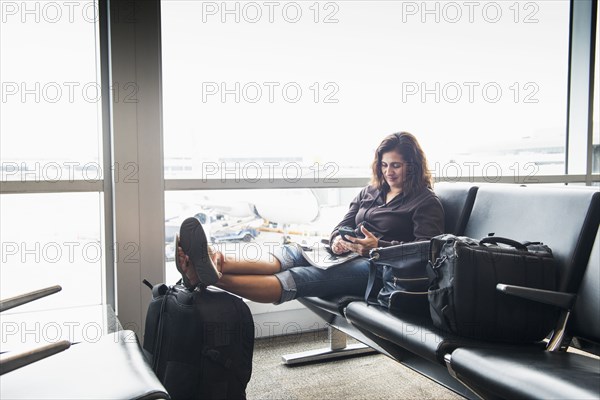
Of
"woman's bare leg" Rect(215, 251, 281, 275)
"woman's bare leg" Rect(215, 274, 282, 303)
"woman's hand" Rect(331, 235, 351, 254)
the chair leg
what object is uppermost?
"woman's hand" Rect(331, 235, 351, 254)

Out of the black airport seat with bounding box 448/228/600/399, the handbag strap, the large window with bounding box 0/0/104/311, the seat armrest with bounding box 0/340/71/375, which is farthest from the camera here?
the large window with bounding box 0/0/104/311

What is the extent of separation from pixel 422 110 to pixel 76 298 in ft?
7.54

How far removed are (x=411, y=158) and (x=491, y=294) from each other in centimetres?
95

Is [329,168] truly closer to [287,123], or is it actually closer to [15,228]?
[287,123]

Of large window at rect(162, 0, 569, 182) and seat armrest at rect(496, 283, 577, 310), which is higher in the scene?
large window at rect(162, 0, 569, 182)

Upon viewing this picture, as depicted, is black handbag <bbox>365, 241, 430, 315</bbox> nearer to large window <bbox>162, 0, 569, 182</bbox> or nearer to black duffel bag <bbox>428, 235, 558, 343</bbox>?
black duffel bag <bbox>428, 235, 558, 343</bbox>

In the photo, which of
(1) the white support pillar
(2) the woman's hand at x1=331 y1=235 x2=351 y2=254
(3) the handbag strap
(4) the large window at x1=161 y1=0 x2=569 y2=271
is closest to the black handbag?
(3) the handbag strap

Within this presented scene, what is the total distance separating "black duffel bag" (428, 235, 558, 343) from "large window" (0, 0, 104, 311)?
1.73m

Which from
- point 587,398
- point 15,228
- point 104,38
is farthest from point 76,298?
point 587,398

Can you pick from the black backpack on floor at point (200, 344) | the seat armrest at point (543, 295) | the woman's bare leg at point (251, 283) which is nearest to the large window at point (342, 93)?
the woman's bare leg at point (251, 283)

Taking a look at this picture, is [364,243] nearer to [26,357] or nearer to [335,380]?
[335,380]

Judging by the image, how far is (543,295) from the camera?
173 centimetres

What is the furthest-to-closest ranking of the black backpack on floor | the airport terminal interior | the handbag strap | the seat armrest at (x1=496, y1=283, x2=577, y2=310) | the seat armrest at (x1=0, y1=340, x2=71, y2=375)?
the handbag strap, the black backpack on floor, the airport terminal interior, the seat armrest at (x1=496, y1=283, x2=577, y2=310), the seat armrest at (x1=0, y1=340, x2=71, y2=375)

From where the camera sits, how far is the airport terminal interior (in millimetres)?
1793
